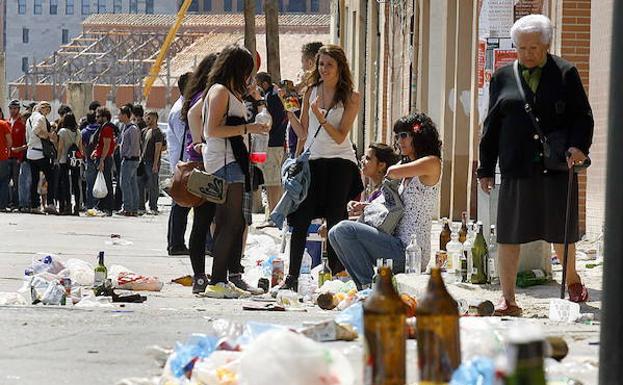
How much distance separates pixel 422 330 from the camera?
4.72m

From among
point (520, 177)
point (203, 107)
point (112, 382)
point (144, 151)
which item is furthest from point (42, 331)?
point (144, 151)

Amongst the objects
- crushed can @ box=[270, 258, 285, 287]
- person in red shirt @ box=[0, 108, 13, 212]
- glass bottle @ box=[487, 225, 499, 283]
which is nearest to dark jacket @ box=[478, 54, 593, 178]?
glass bottle @ box=[487, 225, 499, 283]

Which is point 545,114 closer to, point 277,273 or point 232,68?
point 232,68

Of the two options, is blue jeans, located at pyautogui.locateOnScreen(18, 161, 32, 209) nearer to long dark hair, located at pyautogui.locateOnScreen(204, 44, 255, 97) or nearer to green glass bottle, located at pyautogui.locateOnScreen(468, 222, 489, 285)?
long dark hair, located at pyautogui.locateOnScreen(204, 44, 255, 97)

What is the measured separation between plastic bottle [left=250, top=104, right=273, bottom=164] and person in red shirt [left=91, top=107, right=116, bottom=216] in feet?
33.4

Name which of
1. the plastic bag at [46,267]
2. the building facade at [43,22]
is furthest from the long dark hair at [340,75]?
the building facade at [43,22]

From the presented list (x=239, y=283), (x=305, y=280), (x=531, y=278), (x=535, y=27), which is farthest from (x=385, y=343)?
(x=239, y=283)

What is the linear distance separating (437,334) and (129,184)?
75.6ft

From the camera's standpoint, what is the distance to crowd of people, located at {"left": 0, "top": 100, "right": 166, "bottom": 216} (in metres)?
27.2

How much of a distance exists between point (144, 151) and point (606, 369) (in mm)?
Result: 23314

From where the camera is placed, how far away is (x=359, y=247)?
11172 millimetres

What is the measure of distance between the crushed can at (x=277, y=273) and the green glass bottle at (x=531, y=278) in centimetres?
206

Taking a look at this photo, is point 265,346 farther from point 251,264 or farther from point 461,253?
point 251,264

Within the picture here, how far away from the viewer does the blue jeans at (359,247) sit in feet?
36.4
